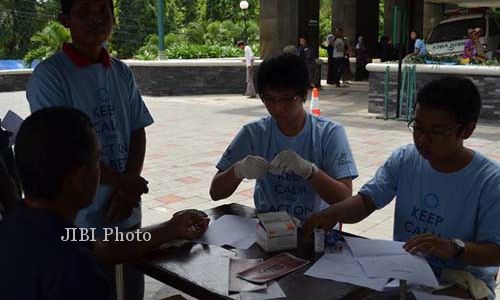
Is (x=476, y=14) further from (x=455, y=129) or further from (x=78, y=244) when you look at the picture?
(x=78, y=244)

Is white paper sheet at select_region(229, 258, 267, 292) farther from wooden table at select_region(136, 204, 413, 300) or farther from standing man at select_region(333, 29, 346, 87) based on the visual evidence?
standing man at select_region(333, 29, 346, 87)

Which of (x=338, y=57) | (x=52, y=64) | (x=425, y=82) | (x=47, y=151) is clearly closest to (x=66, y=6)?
(x=52, y=64)

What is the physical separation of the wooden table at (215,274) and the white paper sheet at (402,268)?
64mm

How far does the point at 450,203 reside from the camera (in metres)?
1.74

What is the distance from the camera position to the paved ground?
15.4 feet

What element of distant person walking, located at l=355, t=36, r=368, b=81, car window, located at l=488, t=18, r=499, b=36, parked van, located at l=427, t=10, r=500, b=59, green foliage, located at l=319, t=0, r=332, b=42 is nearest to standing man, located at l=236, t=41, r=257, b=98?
distant person walking, located at l=355, t=36, r=368, b=81

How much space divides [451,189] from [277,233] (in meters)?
0.57

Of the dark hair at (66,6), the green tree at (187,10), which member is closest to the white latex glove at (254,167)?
the dark hair at (66,6)

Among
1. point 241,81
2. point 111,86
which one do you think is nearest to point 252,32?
point 241,81

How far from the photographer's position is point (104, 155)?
2.02 meters

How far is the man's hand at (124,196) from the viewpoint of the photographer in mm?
1957

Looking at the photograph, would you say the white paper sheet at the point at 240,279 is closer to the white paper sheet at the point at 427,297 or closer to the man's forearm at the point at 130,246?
the man's forearm at the point at 130,246

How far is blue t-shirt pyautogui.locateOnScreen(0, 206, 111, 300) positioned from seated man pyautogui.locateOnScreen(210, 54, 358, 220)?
3.00ft

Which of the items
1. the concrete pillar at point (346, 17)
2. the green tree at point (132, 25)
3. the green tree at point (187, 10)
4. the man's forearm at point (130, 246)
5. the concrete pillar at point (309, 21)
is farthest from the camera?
the green tree at point (187, 10)
